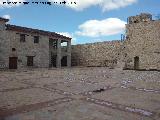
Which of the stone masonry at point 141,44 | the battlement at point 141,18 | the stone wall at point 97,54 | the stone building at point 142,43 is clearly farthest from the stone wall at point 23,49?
the battlement at point 141,18

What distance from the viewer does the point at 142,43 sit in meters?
24.7

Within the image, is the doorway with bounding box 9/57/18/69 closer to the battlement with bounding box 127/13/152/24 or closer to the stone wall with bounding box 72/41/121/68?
the stone wall with bounding box 72/41/121/68

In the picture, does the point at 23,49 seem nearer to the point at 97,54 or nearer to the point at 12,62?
the point at 12,62

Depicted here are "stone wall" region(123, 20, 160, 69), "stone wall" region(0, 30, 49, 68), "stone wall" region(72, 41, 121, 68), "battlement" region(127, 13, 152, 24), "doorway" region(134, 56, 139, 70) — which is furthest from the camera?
"stone wall" region(72, 41, 121, 68)

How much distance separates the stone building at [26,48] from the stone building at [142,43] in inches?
425

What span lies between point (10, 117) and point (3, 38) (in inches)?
871

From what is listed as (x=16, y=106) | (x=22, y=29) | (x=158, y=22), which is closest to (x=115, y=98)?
(x=16, y=106)

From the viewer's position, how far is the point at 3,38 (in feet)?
82.3

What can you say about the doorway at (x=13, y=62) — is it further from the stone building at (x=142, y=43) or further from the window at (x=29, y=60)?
the stone building at (x=142, y=43)

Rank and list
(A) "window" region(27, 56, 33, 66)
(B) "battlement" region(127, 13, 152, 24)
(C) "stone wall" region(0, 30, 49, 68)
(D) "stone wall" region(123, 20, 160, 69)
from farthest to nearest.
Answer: (A) "window" region(27, 56, 33, 66) < (B) "battlement" region(127, 13, 152, 24) < (C) "stone wall" region(0, 30, 49, 68) < (D) "stone wall" region(123, 20, 160, 69)

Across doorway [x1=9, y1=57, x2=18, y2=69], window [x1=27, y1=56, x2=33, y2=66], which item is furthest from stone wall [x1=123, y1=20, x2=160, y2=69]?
doorway [x1=9, y1=57, x2=18, y2=69]

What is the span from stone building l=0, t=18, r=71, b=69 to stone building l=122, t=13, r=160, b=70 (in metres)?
10.8

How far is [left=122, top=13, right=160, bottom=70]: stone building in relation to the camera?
77.9 ft

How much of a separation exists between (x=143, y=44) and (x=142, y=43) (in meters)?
0.19
